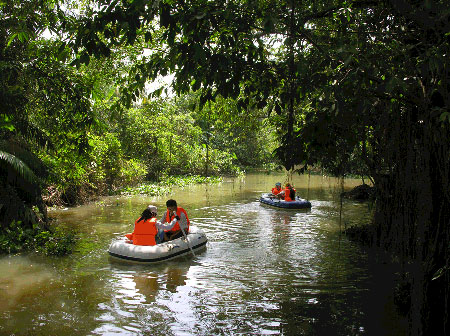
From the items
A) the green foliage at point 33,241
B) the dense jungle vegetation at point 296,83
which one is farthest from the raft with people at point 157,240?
the dense jungle vegetation at point 296,83

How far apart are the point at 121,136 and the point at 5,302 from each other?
18.2 metres

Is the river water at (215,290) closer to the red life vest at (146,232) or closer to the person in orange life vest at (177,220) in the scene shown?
the red life vest at (146,232)

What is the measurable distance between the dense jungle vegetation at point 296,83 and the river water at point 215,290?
104 centimetres

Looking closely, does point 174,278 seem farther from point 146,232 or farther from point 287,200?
point 287,200

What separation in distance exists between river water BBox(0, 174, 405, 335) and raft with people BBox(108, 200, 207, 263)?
0.23 metres

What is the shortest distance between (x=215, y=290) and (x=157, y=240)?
291 cm

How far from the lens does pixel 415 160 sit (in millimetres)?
5262

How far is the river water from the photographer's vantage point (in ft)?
20.3

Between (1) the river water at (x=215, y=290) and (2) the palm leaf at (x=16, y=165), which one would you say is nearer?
(1) the river water at (x=215, y=290)

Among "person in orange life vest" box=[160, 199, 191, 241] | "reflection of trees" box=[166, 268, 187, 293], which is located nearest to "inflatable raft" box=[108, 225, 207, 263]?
"person in orange life vest" box=[160, 199, 191, 241]

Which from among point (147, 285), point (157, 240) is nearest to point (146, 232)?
point (157, 240)

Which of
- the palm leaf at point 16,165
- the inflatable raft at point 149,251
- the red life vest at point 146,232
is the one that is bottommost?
the inflatable raft at point 149,251

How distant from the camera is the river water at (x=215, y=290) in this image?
244 inches

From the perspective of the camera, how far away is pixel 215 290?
778 cm
